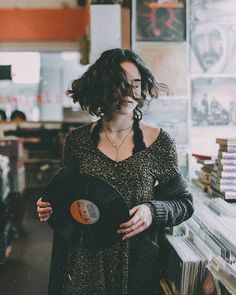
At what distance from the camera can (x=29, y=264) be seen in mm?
3250

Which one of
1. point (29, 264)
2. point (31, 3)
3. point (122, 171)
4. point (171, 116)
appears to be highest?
point (31, 3)

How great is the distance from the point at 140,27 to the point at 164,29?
0.11m

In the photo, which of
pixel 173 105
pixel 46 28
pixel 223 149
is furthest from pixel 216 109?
pixel 46 28

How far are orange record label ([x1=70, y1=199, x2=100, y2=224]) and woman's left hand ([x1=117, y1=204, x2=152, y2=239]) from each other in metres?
0.08

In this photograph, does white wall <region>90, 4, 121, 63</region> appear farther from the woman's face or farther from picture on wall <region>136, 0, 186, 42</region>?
the woman's face

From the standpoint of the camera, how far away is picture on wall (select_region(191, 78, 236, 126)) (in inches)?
82.2

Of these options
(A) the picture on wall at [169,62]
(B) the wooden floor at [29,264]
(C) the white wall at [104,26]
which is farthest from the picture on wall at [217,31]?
(B) the wooden floor at [29,264]

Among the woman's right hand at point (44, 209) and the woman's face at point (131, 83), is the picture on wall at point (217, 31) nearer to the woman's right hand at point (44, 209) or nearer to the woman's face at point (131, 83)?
the woman's face at point (131, 83)

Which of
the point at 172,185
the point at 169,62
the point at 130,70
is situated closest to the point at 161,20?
the point at 169,62

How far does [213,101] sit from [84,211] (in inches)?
44.0

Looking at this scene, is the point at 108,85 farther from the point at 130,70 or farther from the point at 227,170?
the point at 227,170

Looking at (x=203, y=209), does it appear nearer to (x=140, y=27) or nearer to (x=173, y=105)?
(x=173, y=105)

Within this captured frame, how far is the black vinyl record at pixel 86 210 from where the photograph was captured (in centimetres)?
114

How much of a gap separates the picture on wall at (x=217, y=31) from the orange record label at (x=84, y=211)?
1.14 m
